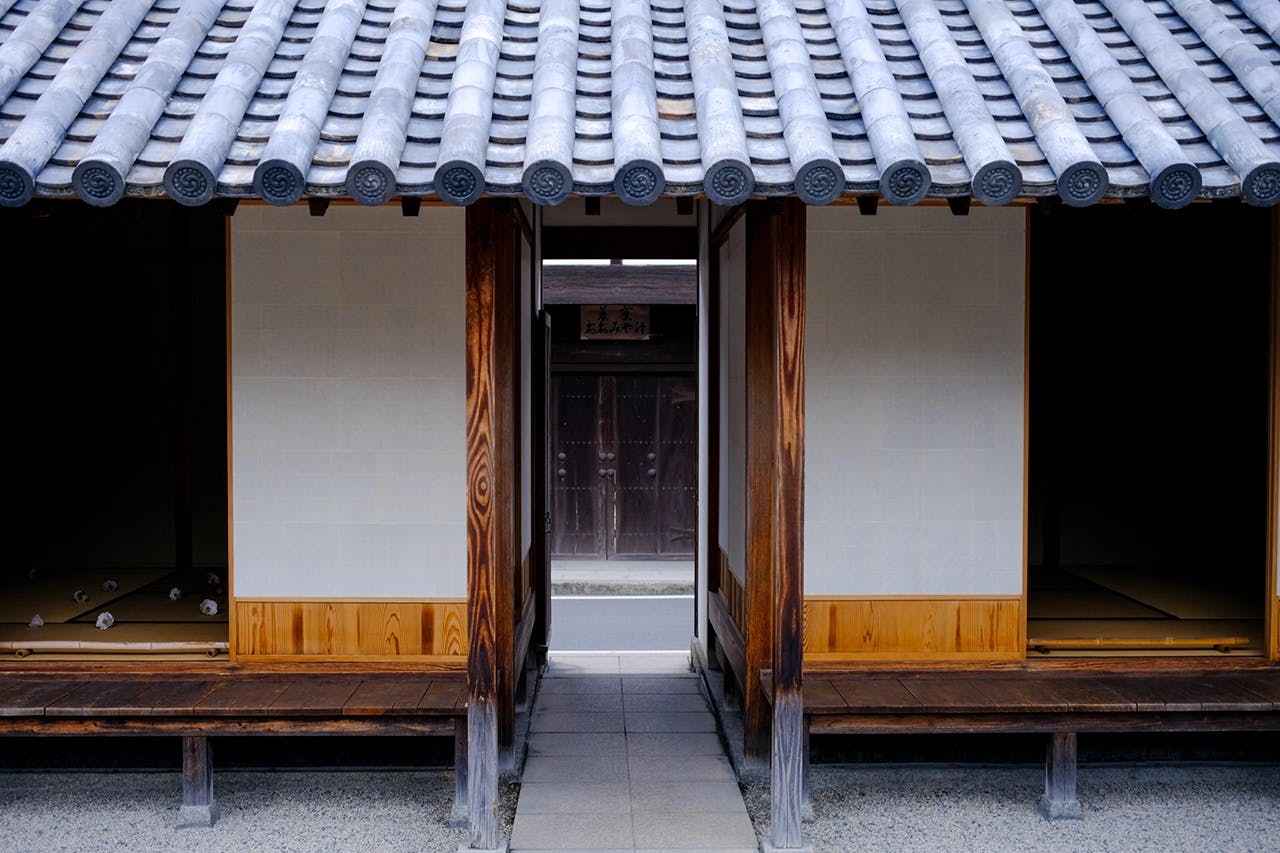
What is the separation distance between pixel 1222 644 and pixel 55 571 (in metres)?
8.28

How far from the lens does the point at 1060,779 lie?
198 inches

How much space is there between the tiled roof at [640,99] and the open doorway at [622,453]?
308 inches

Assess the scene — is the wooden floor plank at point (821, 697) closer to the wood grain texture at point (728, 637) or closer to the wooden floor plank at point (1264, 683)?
the wood grain texture at point (728, 637)

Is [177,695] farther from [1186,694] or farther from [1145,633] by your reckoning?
[1145,633]

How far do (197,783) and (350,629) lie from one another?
1024 mm

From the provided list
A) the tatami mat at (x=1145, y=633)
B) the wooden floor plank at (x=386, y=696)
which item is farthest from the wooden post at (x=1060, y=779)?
the wooden floor plank at (x=386, y=696)

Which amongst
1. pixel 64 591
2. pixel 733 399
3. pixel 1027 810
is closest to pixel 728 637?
pixel 733 399

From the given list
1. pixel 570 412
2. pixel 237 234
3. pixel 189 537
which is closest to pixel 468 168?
pixel 237 234

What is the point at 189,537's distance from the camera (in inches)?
330

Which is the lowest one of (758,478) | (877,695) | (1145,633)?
(877,695)

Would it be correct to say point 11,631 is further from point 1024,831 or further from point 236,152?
point 1024,831

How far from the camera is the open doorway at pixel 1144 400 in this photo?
8117 mm

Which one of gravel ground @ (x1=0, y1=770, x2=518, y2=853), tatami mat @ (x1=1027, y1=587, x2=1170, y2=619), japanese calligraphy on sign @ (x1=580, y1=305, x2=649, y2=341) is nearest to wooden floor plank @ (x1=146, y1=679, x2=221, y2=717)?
gravel ground @ (x1=0, y1=770, x2=518, y2=853)

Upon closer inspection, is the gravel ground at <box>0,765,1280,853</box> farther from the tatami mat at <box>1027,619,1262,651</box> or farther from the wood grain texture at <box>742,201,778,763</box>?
the tatami mat at <box>1027,619,1262,651</box>
